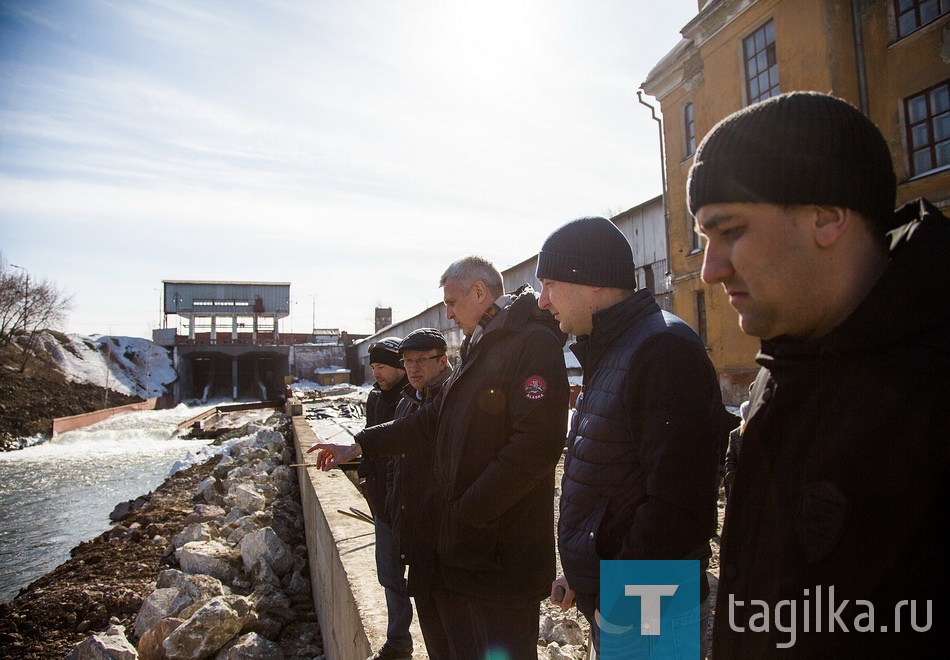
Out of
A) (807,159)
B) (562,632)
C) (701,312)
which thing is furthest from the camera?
(701,312)

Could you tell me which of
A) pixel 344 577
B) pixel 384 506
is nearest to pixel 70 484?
pixel 344 577

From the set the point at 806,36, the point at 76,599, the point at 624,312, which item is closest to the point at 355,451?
the point at 624,312

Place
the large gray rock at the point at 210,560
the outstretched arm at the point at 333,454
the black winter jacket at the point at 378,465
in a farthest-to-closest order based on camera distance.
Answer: the large gray rock at the point at 210,560, the black winter jacket at the point at 378,465, the outstretched arm at the point at 333,454

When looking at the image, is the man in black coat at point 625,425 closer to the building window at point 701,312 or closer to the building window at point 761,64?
the building window at point 761,64

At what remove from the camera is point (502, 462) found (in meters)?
1.98

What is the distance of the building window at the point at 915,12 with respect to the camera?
9.05 metres

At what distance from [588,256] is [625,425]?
588 millimetres

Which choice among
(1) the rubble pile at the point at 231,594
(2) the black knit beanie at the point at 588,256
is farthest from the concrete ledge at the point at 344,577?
(2) the black knit beanie at the point at 588,256

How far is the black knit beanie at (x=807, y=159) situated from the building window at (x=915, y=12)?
11359 mm

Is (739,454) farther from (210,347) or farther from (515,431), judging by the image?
(210,347)

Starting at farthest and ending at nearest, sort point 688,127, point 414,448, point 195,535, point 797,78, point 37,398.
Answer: point 37,398, point 688,127, point 797,78, point 195,535, point 414,448

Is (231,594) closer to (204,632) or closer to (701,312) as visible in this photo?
(204,632)

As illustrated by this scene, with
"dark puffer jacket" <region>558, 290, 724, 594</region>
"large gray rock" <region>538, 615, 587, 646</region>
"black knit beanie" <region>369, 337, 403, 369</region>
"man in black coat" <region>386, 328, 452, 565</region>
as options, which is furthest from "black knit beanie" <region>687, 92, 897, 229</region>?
"black knit beanie" <region>369, 337, 403, 369</region>

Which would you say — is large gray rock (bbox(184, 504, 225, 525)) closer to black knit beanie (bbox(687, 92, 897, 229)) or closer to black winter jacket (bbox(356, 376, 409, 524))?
black winter jacket (bbox(356, 376, 409, 524))
